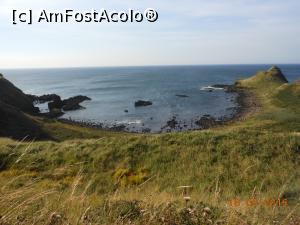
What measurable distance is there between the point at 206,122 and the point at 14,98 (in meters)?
39.7

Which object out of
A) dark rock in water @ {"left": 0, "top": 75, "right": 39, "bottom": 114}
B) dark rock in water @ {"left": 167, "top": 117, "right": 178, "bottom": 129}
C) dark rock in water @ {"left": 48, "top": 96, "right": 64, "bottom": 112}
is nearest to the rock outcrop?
dark rock in water @ {"left": 0, "top": 75, "right": 39, "bottom": 114}

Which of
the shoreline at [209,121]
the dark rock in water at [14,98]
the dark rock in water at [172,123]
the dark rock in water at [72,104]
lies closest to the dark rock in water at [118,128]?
the shoreline at [209,121]

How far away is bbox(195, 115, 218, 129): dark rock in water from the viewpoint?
232 feet

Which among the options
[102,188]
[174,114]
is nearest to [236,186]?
[102,188]

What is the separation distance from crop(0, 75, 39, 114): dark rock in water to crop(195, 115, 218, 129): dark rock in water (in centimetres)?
3444

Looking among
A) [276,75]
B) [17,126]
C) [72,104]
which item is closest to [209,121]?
[17,126]

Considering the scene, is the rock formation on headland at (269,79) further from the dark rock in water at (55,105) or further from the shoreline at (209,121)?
the dark rock in water at (55,105)

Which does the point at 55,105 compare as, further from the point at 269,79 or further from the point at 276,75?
the point at 276,75

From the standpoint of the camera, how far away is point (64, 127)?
5988 centimetres

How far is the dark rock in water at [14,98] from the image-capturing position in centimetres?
8025

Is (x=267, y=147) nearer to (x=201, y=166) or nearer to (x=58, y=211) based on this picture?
(x=201, y=166)

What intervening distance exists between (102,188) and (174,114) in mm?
69465

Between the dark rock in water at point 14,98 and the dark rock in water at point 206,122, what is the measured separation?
113ft

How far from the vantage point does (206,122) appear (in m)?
73.6
